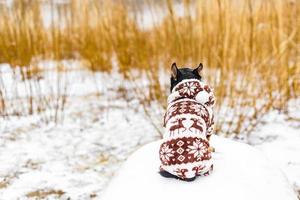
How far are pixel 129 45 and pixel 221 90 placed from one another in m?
→ 1.23

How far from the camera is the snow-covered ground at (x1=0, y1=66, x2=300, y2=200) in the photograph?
7.65 feet

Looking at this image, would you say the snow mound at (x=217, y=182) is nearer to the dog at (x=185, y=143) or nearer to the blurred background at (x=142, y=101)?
the dog at (x=185, y=143)

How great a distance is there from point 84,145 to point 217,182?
156 cm

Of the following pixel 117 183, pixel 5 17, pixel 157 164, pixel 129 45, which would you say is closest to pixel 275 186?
pixel 157 164

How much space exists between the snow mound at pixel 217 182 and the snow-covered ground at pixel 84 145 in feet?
1.70

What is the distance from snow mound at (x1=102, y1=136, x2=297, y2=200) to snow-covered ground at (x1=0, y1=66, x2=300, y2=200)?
1.70ft

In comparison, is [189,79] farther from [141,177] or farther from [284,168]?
[284,168]

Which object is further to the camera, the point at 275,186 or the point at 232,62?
the point at 232,62

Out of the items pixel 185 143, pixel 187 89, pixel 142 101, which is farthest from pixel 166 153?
pixel 142 101

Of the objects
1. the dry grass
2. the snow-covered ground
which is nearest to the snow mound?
the snow-covered ground

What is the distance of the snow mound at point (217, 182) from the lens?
1471mm

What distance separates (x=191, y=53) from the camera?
2928mm

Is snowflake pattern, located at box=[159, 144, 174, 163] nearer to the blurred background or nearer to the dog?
the dog

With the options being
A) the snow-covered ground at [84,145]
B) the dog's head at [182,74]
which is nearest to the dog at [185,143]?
the dog's head at [182,74]
